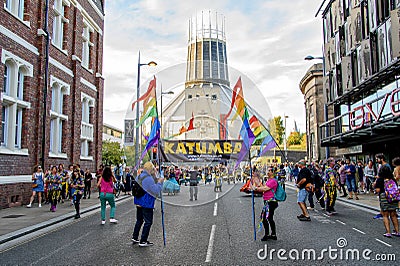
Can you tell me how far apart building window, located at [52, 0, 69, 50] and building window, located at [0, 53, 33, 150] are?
418 cm

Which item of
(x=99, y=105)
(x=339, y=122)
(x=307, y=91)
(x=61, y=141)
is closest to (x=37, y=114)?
(x=61, y=141)

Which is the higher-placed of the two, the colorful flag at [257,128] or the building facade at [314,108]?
the building facade at [314,108]

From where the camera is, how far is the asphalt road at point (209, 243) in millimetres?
6820

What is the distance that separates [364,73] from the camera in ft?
76.7

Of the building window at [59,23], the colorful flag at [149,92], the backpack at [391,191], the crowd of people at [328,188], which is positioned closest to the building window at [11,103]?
the building window at [59,23]

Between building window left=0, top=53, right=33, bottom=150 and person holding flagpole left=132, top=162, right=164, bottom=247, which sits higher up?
building window left=0, top=53, right=33, bottom=150

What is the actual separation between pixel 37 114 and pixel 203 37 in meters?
12.7

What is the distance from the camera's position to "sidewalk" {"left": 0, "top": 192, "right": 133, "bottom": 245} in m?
9.71

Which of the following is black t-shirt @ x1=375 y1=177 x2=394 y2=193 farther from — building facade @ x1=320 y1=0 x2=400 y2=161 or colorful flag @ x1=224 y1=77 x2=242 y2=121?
building facade @ x1=320 y1=0 x2=400 y2=161

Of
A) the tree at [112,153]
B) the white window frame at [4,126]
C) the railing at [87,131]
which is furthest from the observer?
the tree at [112,153]

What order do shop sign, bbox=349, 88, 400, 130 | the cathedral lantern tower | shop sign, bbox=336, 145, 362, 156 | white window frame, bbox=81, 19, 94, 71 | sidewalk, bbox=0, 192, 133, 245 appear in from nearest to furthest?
the cathedral lantern tower → sidewalk, bbox=0, 192, 133, 245 → shop sign, bbox=349, 88, 400, 130 → white window frame, bbox=81, 19, 94, 71 → shop sign, bbox=336, 145, 362, 156

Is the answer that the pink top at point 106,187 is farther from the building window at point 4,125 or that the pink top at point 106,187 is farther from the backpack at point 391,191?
the backpack at point 391,191

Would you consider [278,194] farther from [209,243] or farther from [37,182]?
[37,182]

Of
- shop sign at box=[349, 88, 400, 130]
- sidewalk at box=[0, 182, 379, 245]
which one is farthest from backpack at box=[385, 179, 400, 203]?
shop sign at box=[349, 88, 400, 130]
